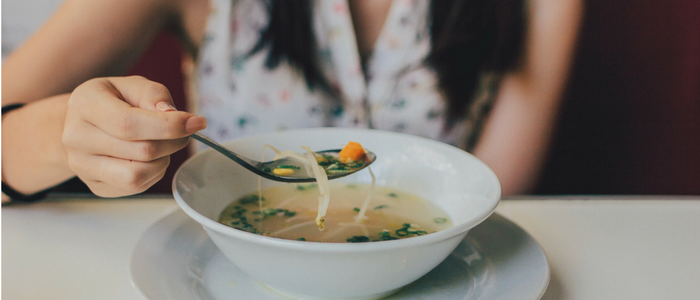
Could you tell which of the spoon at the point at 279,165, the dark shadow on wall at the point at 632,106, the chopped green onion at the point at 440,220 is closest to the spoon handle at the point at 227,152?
the spoon at the point at 279,165

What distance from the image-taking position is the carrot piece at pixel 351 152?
2.31 ft

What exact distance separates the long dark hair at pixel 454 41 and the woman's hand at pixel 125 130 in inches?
28.8

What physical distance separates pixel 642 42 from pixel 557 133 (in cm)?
36

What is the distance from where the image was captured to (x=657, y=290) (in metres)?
0.55

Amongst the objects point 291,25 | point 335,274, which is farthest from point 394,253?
point 291,25

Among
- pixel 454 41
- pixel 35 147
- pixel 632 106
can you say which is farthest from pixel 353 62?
pixel 632 106

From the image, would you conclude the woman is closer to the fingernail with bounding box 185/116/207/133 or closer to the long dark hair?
the long dark hair

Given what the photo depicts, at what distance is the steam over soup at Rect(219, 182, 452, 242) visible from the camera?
1.97 feet

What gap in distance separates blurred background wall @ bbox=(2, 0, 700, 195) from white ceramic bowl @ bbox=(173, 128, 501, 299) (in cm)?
89

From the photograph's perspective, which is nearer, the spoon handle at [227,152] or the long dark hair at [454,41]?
the spoon handle at [227,152]

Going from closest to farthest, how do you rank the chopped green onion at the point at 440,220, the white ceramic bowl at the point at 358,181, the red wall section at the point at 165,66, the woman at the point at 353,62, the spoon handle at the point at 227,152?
the white ceramic bowl at the point at 358,181 → the spoon handle at the point at 227,152 → the chopped green onion at the point at 440,220 → the woman at the point at 353,62 → the red wall section at the point at 165,66

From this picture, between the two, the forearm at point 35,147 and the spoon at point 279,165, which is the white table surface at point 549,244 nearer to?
the forearm at point 35,147

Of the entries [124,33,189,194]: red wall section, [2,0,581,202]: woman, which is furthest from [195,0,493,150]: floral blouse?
[124,33,189,194]: red wall section

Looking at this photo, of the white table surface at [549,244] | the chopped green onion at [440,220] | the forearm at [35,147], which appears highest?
the forearm at [35,147]
